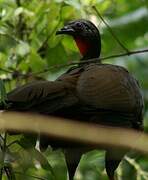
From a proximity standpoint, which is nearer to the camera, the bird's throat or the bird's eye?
the bird's eye

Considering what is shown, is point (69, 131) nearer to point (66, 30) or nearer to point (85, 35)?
point (66, 30)

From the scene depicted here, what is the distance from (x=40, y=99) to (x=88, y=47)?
4.12 ft

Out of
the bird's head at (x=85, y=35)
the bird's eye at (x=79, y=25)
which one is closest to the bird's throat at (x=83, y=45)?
the bird's head at (x=85, y=35)

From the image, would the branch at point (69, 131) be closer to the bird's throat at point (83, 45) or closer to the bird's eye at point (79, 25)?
the bird's eye at point (79, 25)

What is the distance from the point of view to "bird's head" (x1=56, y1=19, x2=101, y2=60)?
3.73 meters

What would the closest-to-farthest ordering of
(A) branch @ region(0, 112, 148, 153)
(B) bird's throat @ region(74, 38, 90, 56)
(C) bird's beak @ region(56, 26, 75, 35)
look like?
(A) branch @ region(0, 112, 148, 153) → (C) bird's beak @ region(56, 26, 75, 35) → (B) bird's throat @ region(74, 38, 90, 56)

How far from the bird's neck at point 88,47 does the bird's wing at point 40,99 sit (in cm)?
116

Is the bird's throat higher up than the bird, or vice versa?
the bird's throat

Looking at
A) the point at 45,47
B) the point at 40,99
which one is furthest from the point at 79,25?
the point at 40,99

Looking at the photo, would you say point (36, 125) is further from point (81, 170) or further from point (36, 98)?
point (81, 170)

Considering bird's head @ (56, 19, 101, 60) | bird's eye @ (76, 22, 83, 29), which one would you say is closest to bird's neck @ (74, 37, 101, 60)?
bird's head @ (56, 19, 101, 60)

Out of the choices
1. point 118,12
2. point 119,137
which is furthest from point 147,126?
point 119,137

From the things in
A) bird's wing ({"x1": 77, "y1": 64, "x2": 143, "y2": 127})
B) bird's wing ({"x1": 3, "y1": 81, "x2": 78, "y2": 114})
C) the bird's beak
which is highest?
the bird's beak

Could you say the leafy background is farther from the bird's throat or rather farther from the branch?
the branch
